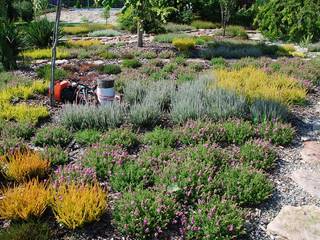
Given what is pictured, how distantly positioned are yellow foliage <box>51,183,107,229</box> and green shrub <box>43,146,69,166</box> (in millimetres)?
985

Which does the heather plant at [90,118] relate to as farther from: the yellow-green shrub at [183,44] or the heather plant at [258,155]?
the yellow-green shrub at [183,44]

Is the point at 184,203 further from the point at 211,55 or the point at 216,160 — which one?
the point at 211,55

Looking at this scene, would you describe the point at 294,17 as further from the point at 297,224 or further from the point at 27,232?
the point at 27,232

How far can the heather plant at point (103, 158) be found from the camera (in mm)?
4461

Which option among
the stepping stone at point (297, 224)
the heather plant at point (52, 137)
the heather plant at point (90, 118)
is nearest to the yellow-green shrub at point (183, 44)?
the heather plant at point (90, 118)

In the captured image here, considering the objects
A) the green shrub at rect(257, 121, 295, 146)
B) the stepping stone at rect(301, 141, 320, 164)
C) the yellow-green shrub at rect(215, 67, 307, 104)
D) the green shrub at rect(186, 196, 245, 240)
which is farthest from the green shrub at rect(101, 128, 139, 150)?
the yellow-green shrub at rect(215, 67, 307, 104)

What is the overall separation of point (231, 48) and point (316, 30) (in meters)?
6.21

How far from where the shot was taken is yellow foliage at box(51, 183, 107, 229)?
3514 mm

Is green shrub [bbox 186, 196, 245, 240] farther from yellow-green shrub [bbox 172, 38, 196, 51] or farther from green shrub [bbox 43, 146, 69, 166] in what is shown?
yellow-green shrub [bbox 172, 38, 196, 51]

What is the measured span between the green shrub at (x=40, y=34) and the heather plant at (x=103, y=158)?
9.20 meters

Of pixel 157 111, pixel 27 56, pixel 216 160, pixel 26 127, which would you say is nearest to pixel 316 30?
pixel 157 111

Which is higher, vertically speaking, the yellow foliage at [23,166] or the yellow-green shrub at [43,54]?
the yellow-green shrub at [43,54]

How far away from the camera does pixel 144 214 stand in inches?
143

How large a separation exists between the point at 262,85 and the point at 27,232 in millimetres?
5632
